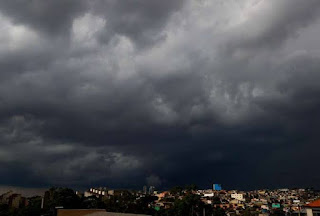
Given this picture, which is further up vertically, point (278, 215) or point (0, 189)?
point (0, 189)

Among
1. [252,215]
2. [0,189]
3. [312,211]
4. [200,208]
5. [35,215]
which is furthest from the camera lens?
[0,189]

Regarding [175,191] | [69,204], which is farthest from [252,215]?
[69,204]

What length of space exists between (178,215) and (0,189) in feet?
327

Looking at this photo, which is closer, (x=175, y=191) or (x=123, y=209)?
(x=123, y=209)

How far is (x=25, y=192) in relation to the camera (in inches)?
6102

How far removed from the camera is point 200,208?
327 feet

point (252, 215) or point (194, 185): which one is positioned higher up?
point (194, 185)

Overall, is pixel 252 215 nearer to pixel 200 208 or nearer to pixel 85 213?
pixel 200 208

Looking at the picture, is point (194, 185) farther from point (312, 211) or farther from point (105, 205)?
point (312, 211)

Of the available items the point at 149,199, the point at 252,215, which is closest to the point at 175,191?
the point at 149,199

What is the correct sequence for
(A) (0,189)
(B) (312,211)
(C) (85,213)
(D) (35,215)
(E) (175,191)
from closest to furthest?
(B) (312,211) < (C) (85,213) < (D) (35,215) < (A) (0,189) < (E) (175,191)

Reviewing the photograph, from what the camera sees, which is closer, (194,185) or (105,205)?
(105,205)

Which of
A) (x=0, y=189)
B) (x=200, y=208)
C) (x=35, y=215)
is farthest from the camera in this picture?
(x=0, y=189)

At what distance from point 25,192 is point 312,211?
146391 mm
